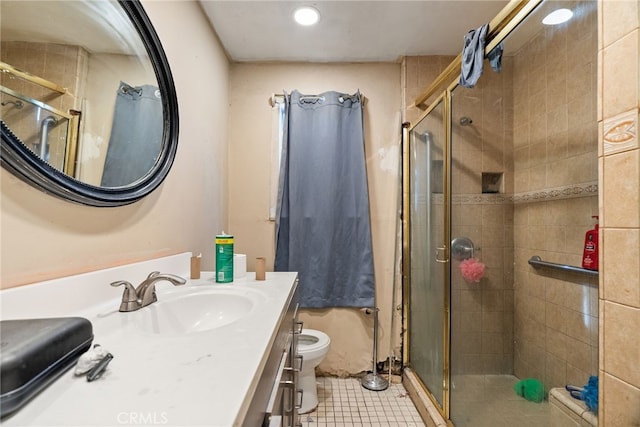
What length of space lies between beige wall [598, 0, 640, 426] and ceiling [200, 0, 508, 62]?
1.11m

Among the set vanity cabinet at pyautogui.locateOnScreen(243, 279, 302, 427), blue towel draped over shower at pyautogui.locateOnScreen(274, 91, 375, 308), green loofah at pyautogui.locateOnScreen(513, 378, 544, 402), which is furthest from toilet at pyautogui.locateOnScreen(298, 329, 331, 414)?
green loofah at pyautogui.locateOnScreen(513, 378, 544, 402)

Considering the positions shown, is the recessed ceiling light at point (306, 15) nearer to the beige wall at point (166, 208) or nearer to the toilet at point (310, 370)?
the beige wall at point (166, 208)

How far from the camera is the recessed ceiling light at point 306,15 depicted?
1.50 metres

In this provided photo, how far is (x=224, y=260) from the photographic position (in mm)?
1071

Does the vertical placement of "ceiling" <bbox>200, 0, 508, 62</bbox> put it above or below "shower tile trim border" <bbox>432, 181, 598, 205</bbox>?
above

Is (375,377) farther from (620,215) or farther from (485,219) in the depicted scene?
(620,215)

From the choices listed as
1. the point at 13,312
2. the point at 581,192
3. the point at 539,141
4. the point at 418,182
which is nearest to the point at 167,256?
the point at 13,312

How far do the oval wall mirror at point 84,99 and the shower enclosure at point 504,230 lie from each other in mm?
A: 1448

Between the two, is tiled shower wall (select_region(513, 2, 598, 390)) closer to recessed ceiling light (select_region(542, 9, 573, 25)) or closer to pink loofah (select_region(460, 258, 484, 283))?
recessed ceiling light (select_region(542, 9, 573, 25))

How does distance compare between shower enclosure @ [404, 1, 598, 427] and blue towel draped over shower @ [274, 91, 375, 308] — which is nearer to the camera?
shower enclosure @ [404, 1, 598, 427]

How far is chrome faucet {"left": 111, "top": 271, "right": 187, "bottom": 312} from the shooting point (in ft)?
2.38

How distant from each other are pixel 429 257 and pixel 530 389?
0.83 meters

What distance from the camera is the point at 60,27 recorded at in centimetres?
67

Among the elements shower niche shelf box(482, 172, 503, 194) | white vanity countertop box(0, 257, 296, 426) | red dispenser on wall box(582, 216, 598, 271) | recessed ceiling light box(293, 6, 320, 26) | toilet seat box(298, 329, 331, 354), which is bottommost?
toilet seat box(298, 329, 331, 354)
